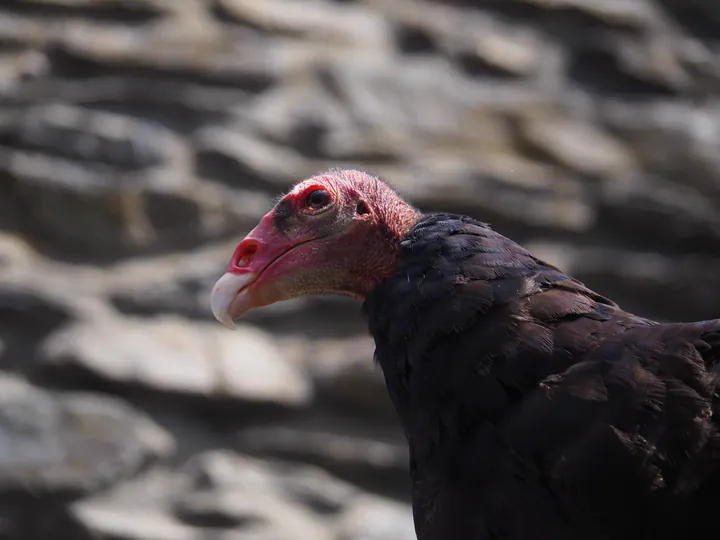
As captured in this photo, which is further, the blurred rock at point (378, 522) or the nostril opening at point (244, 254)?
the blurred rock at point (378, 522)

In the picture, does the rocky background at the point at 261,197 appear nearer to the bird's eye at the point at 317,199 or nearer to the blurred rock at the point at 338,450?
the blurred rock at the point at 338,450

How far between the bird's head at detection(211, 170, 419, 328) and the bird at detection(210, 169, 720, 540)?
44 mm

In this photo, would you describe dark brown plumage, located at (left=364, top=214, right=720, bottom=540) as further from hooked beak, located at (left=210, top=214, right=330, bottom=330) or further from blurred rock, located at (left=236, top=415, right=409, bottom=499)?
blurred rock, located at (left=236, top=415, right=409, bottom=499)

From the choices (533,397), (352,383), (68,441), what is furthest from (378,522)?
(533,397)

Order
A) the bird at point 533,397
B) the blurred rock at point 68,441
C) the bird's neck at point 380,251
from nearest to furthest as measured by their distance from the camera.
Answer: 1. the bird at point 533,397
2. the bird's neck at point 380,251
3. the blurred rock at point 68,441

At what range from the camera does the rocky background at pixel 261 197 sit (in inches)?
68.1

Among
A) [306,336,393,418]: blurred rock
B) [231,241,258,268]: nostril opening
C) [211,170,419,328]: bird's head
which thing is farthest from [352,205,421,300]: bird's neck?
[306,336,393,418]: blurred rock

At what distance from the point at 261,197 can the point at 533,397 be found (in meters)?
1.18

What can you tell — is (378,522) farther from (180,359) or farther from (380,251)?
(380,251)

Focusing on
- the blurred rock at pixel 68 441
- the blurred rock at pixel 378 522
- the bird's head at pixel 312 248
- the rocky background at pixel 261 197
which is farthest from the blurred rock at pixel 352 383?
the bird's head at pixel 312 248

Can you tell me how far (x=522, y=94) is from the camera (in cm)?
220

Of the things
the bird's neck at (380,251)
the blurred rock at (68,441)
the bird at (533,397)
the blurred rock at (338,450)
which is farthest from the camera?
the blurred rock at (338,450)

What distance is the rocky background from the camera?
1.73m

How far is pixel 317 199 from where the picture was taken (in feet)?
3.64
